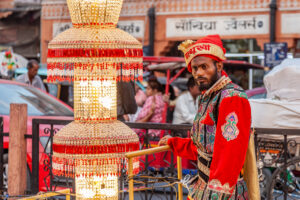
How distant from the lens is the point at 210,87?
358 centimetres

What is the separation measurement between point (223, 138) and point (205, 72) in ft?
1.47

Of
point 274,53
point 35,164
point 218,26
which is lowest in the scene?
point 35,164

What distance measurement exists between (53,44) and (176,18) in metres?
16.7

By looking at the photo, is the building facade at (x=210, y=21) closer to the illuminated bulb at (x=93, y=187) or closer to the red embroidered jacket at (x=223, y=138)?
the illuminated bulb at (x=93, y=187)

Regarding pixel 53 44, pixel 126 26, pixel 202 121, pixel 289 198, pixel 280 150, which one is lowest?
pixel 289 198

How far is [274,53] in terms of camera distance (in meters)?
14.5

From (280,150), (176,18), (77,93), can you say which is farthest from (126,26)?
(77,93)

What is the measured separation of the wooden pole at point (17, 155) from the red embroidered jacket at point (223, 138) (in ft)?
10.3

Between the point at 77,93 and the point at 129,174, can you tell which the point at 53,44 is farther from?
the point at 129,174

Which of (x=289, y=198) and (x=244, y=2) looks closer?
(x=289, y=198)

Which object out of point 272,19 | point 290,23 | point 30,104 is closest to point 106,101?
point 30,104

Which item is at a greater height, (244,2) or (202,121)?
(244,2)

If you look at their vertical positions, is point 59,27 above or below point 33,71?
above

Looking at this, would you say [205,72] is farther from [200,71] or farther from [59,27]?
[59,27]
